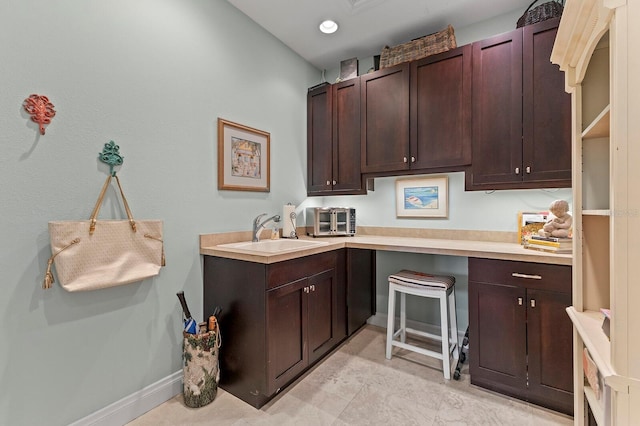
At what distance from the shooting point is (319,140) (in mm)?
2945

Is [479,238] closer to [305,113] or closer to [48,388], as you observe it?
[305,113]

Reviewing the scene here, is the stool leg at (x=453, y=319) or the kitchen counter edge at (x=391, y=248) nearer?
the kitchen counter edge at (x=391, y=248)

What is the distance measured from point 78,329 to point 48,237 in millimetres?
485

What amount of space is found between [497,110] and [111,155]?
2475 millimetres

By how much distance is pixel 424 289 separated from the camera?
6.98 ft

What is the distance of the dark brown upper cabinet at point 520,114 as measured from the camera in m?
1.87

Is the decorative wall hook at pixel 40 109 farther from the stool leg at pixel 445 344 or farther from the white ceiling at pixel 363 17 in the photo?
the stool leg at pixel 445 344

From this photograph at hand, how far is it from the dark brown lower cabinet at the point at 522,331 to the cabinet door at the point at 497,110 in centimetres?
68

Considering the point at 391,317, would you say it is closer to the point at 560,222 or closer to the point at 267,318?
the point at 267,318

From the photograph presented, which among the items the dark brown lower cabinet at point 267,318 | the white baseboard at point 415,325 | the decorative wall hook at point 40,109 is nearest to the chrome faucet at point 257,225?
the dark brown lower cabinet at point 267,318

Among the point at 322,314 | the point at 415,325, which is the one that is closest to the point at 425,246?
the point at 322,314

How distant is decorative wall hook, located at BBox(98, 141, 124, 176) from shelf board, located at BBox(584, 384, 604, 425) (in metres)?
2.33

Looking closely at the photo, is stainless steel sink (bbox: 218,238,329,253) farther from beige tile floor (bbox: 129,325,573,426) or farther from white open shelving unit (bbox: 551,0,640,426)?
white open shelving unit (bbox: 551,0,640,426)

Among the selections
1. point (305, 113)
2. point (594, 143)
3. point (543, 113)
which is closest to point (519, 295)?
point (594, 143)
